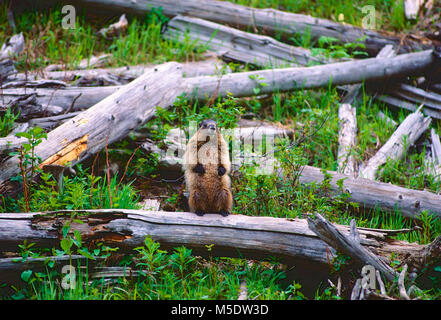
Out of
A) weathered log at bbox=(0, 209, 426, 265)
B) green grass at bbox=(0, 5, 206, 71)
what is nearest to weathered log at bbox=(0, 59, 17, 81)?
green grass at bbox=(0, 5, 206, 71)

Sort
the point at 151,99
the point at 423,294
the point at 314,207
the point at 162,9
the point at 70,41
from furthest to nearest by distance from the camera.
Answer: the point at 162,9, the point at 70,41, the point at 151,99, the point at 314,207, the point at 423,294

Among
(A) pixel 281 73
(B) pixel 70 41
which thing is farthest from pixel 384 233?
(B) pixel 70 41

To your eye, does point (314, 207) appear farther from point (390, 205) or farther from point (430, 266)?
point (430, 266)

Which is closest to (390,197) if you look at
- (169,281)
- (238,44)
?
(169,281)

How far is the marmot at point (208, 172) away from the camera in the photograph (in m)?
4.49

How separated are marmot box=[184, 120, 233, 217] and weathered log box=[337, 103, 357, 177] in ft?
6.40

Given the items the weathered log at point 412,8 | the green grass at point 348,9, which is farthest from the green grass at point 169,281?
the weathered log at point 412,8

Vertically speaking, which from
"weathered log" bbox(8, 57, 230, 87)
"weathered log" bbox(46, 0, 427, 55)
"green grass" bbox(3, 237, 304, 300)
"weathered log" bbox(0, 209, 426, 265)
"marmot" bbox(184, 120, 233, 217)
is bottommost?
"green grass" bbox(3, 237, 304, 300)

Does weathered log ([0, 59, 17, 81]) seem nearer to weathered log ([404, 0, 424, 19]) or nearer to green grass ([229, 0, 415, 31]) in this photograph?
green grass ([229, 0, 415, 31])

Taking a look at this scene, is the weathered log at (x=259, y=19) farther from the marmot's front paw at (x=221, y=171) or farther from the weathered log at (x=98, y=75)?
the marmot's front paw at (x=221, y=171)

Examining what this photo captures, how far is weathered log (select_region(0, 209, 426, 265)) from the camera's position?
154 inches

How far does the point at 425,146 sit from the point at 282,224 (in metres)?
3.75

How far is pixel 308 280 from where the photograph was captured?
13.6 feet

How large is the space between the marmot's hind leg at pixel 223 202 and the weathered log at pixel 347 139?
6.87ft
